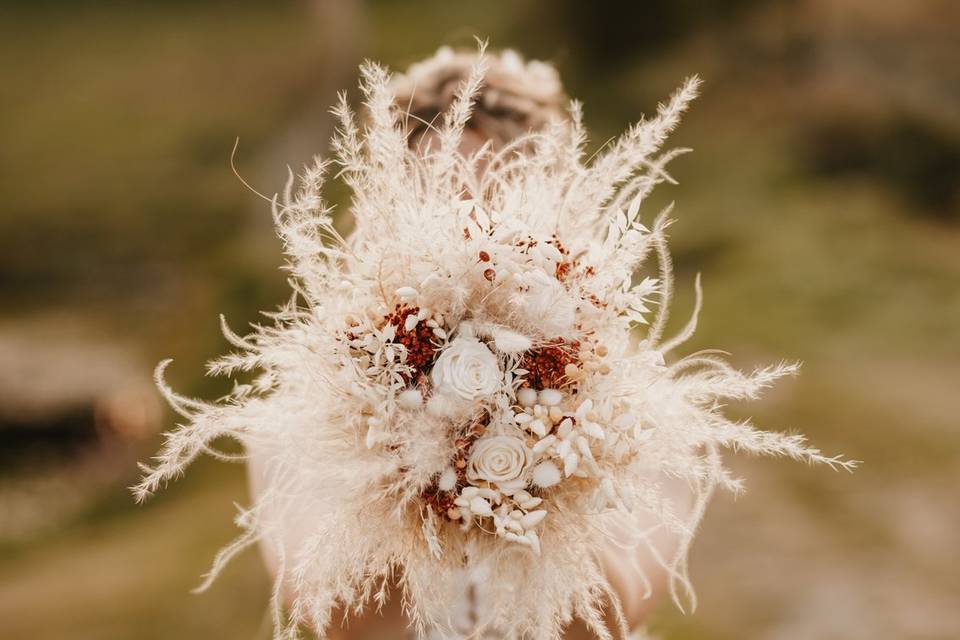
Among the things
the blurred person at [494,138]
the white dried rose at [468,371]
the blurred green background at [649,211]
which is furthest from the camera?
the blurred green background at [649,211]

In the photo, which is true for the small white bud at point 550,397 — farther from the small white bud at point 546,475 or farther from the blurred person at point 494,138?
the blurred person at point 494,138

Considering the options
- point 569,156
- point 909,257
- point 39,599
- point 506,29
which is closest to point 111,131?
point 506,29

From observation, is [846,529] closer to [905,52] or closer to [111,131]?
[905,52]

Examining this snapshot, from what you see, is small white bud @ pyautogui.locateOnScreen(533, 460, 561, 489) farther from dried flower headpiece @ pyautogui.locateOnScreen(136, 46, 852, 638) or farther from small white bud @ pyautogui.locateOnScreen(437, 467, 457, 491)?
small white bud @ pyautogui.locateOnScreen(437, 467, 457, 491)

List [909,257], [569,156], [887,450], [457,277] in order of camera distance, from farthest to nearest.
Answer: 1. [909,257]
2. [887,450]
3. [569,156]
4. [457,277]

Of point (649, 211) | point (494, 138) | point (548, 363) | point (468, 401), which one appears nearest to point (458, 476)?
point (468, 401)

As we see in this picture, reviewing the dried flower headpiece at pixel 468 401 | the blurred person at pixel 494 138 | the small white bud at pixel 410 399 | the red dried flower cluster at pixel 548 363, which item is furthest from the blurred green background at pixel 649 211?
the small white bud at pixel 410 399

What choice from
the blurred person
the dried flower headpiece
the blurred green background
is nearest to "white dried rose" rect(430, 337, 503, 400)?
the dried flower headpiece

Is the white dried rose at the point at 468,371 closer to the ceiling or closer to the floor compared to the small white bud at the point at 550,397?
closer to the floor
